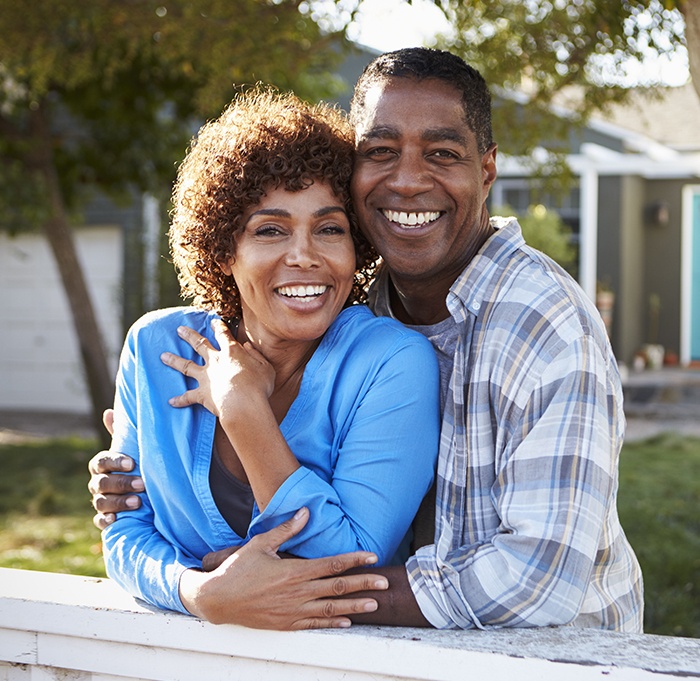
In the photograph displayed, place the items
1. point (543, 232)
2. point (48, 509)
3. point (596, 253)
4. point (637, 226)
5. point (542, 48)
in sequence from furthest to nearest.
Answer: point (637, 226) < point (596, 253) < point (543, 232) < point (48, 509) < point (542, 48)

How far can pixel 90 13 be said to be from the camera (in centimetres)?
632

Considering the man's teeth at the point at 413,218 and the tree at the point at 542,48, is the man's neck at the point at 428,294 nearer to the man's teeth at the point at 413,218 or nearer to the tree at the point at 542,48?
the man's teeth at the point at 413,218

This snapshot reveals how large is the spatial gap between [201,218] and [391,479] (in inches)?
33.5

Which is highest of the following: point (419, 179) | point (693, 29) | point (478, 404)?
point (693, 29)

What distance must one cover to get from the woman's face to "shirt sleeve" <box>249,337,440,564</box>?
247 mm

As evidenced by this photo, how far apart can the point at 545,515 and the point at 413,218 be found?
859 mm

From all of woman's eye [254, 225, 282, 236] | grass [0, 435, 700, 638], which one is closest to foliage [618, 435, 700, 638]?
grass [0, 435, 700, 638]

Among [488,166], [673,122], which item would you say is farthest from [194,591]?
[673,122]

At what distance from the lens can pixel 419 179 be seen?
2541 millimetres

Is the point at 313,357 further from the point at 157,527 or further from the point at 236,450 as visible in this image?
the point at 157,527

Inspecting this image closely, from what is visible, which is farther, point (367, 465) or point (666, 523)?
point (666, 523)

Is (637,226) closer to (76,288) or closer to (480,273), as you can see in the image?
(76,288)

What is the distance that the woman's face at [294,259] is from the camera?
2439 millimetres

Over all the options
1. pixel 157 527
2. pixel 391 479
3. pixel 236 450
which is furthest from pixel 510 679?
pixel 157 527
